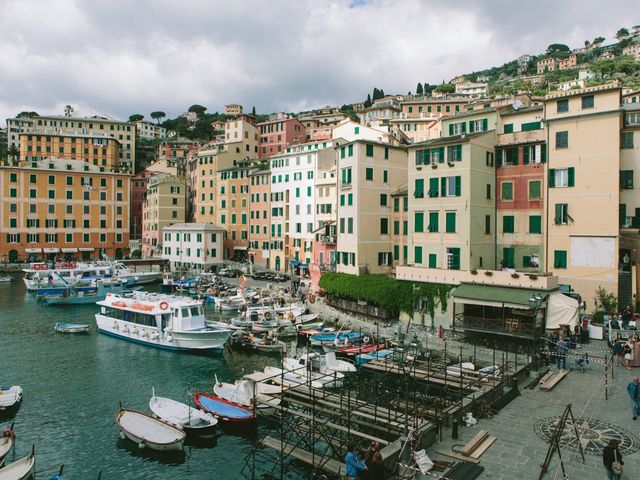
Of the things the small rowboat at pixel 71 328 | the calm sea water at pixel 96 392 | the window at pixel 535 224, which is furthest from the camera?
the small rowboat at pixel 71 328

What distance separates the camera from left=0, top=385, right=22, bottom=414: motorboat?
86.3 feet

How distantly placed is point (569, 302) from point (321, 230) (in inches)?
1423

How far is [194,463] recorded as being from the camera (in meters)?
21.5

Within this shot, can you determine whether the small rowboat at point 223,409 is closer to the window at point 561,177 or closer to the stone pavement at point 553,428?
the stone pavement at point 553,428

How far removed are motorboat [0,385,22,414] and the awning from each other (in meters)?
28.8

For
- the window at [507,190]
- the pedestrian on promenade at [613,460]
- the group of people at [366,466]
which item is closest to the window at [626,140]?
the window at [507,190]

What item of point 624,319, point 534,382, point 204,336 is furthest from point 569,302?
point 204,336

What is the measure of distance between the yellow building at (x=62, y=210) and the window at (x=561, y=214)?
295 feet

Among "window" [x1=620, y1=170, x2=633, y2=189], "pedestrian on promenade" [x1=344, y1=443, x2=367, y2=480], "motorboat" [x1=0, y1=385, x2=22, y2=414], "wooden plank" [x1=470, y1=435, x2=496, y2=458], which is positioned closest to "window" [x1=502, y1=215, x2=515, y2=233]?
"window" [x1=620, y1=170, x2=633, y2=189]

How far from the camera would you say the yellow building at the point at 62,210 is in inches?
3649

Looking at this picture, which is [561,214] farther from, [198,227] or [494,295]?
[198,227]

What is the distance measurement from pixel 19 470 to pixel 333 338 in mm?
25236

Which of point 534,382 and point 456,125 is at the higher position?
point 456,125

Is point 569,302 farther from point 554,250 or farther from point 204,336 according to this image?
point 204,336
